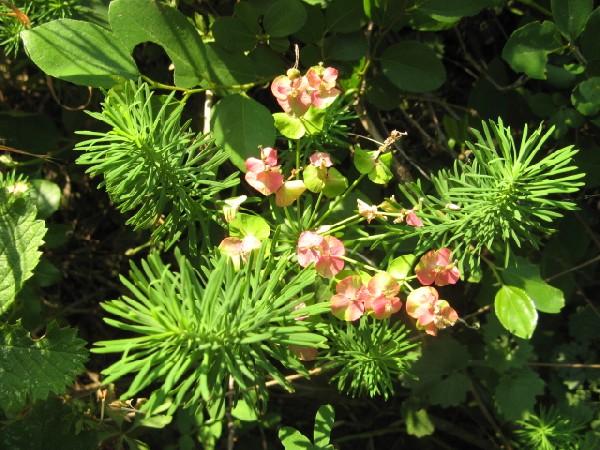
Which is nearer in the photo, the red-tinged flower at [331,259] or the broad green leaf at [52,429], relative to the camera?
the red-tinged flower at [331,259]

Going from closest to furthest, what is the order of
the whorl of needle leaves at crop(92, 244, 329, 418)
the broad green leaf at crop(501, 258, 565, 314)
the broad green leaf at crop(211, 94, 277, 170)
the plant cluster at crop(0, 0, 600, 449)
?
the whorl of needle leaves at crop(92, 244, 329, 418) < the plant cluster at crop(0, 0, 600, 449) < the broad green leaf at crop(211, 94, 277, 170) < the broad green leaf at crop(501, 258, 565, 314)

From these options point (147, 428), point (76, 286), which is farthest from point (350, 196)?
point (76, 286)

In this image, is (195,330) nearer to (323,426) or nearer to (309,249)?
(309,249)

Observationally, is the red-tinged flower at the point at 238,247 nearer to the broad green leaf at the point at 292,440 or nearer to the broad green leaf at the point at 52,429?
the broad green leaf at the point at 292,440

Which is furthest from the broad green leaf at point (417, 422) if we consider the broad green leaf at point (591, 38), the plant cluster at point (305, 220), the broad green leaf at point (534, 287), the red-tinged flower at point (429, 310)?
the broad green leaf at point (591, 38)

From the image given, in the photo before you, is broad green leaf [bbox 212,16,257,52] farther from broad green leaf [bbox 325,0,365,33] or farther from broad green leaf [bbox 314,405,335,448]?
broad green leaf [bbox 314,405,335,448]

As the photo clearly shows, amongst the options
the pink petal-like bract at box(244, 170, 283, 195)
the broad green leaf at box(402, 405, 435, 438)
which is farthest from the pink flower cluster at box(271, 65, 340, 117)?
the broad green leaf at box(402, 405, 435, 438)
